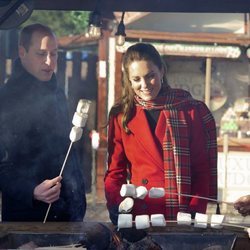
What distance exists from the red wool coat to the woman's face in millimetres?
111

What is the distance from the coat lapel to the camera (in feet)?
13.3

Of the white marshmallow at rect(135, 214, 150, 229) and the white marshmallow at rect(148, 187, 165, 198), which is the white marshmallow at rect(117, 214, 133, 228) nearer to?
the white marshmallow at rect(135, 214, 150, 229)

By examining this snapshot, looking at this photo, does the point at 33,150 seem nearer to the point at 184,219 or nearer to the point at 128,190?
the point at 128,190

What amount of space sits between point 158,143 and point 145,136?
0.29ft

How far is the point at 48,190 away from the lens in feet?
12.5

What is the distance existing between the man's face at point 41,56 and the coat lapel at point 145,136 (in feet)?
1.97

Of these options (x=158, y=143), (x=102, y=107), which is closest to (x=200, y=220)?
(x=158, y=143)

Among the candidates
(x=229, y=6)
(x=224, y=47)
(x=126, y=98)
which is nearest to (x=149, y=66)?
(x=126, y=98)

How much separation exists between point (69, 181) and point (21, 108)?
0.54 m

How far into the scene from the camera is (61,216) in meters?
4.27

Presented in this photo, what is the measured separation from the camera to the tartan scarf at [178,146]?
399 cm

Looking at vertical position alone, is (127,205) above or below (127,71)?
below

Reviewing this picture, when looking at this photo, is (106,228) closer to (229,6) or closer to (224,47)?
(229,6)

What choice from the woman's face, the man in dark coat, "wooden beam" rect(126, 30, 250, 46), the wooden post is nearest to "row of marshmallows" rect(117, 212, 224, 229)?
the man in dark coat
